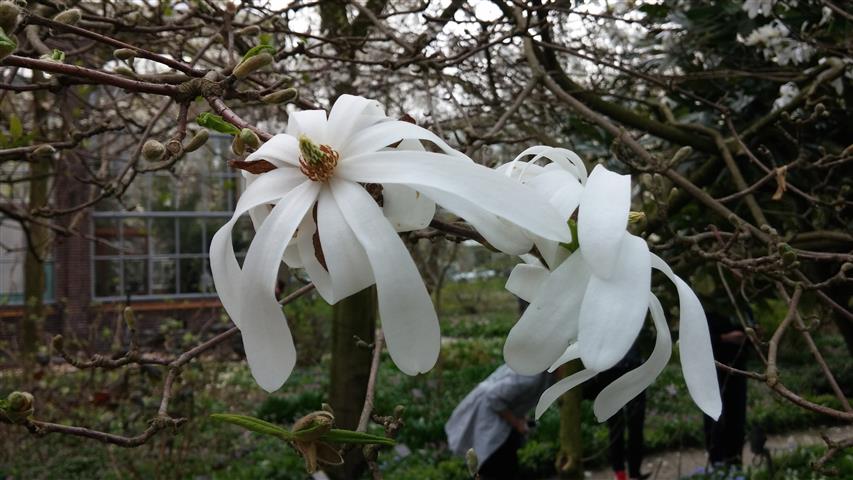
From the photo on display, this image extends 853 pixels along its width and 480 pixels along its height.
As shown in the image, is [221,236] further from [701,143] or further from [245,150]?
[701,143]

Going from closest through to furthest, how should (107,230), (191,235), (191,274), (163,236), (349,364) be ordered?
(349,364) → (107,230) → (163,236) → (191,235) → (191,274)

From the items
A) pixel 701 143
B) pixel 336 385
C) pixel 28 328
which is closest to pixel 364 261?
pixel 701 143

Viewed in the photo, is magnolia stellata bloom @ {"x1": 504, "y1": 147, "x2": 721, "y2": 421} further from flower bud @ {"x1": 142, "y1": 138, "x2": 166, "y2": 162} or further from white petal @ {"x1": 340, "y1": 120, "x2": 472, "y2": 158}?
flower bud @ {"x1": 142, "y1": 138, "x2": 166, "y2": 162}

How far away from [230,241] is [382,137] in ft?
0.38

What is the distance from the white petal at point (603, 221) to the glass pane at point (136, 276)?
1144 centimetres

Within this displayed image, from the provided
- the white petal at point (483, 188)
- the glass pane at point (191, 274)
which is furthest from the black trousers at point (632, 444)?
the glass pane at point (191, 274)

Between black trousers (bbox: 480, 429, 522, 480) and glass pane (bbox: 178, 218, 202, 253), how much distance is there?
814 cm

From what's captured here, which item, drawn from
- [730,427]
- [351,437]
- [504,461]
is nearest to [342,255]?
[351,437]

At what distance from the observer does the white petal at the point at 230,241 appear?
1.39 feet

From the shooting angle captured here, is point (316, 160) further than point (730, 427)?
No

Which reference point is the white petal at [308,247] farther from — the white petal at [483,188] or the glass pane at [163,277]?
the glass pane at [163,277]

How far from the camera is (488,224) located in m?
0.39

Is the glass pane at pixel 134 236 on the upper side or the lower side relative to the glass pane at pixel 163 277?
upper

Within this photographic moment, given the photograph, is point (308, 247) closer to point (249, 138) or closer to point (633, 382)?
point (249, 138)
